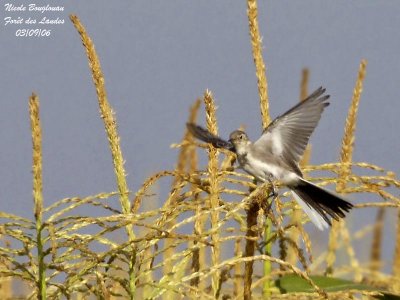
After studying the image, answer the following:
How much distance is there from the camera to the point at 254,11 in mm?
4039

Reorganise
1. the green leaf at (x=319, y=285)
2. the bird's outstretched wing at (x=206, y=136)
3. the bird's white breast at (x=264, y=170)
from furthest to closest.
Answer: the bird's white breast at (x=264, y=170) → the green leaf at (x=319, y=285) → the bird's outstretched wing at (x=206, y=136)

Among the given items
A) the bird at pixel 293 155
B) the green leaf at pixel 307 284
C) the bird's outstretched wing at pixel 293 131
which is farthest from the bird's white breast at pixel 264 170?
the green leaf at pixel 307 284

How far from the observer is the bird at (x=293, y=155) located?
3973 mm

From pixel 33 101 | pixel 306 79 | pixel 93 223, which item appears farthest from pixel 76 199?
pixel 306 79

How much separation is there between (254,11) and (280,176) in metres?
0.85

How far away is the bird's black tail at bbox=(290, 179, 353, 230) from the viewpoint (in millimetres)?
3912

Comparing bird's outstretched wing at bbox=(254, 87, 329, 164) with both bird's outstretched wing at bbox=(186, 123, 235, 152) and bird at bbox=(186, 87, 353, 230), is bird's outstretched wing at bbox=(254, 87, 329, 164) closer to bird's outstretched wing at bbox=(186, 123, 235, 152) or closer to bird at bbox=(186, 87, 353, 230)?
bird at bbox=(186, 87, 353, 230)

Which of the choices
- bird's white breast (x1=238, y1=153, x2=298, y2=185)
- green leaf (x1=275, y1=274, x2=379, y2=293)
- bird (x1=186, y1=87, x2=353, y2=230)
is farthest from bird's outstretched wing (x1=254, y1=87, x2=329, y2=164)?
green leaf (x1=275, y1=274, x2=379, y2=293)

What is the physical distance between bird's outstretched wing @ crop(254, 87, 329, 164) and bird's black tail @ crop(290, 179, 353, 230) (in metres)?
0.30

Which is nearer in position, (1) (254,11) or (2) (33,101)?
(2) (33,101)

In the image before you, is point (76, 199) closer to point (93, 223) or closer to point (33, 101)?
point (93, 223)

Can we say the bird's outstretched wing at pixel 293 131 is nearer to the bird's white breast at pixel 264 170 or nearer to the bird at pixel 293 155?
the bird at pixel 293 155

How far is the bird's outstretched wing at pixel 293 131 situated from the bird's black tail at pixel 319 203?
298 mm

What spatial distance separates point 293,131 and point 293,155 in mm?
152
